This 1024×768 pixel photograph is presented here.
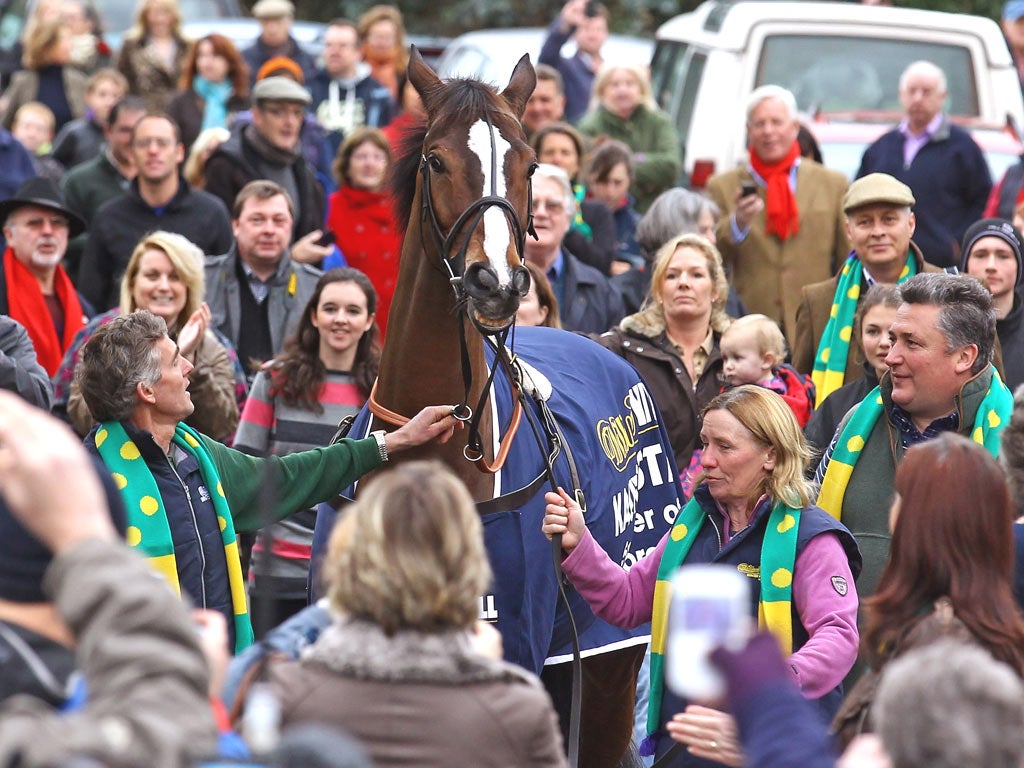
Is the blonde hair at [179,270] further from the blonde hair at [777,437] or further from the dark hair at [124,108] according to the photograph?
the blonde hair at [777,437]

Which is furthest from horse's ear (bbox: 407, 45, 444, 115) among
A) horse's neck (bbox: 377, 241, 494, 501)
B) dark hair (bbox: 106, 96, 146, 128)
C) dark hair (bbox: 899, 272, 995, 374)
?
dark hair (bbox: 106, 96, 146, 128)

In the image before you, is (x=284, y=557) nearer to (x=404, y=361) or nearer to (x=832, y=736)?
(x=404, y=361)

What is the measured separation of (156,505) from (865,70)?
8.17 meters

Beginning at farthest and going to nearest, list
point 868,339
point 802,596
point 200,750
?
1. point 868,339
2. point 802,596
3. point 200,750

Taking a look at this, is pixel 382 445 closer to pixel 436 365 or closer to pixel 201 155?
pixel 436 365

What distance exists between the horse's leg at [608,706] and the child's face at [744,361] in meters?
1.39

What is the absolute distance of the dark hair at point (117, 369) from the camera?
5.11 metres

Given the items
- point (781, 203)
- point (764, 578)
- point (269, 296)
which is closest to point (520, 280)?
point (764, 578)

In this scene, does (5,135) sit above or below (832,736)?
above

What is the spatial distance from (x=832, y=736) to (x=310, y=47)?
13.3 m

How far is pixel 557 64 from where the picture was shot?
14.0 meters

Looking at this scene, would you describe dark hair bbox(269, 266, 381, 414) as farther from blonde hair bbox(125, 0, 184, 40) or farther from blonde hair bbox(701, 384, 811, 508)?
blonde hair bbox(125, 0, 184, 40)

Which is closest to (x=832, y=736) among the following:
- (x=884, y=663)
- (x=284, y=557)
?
(x=884, y=663)

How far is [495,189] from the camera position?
5.21 m
